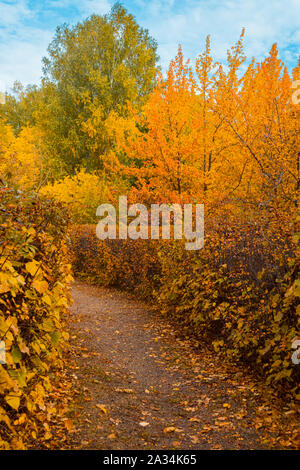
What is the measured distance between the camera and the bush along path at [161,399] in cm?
331

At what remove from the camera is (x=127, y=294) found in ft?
33.6

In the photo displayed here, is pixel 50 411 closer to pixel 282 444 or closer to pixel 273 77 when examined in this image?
pixel 282 444

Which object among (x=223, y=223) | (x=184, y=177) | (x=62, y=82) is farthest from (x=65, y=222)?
(x=62, y=82)

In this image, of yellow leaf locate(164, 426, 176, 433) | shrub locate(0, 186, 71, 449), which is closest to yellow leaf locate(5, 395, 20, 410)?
shrub locate(0, 186, 71, 449)

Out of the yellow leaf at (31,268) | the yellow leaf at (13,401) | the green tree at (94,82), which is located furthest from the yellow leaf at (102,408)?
the green tree at (94,82)

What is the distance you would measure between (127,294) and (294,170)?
208 inches

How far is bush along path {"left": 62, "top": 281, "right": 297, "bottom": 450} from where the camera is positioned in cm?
331

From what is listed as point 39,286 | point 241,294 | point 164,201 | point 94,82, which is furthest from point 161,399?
point 94,82

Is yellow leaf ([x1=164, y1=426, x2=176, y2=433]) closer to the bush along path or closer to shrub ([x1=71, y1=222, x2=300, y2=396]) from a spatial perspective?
the bush along path

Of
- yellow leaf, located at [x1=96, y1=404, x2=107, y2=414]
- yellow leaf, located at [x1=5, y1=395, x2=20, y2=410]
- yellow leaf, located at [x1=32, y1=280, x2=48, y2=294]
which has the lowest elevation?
yellow leaf, located at [x1=96, y1=404, x2=107, y2=414]

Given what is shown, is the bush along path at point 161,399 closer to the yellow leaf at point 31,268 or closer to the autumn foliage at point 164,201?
the autumn foliage at point 164,201

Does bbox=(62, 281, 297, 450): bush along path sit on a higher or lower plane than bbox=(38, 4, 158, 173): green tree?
lower

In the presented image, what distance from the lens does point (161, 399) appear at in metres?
4.34

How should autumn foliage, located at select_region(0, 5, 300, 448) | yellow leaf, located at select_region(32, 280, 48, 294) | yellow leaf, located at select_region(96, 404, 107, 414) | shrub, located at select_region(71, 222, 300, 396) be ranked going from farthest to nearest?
shrub, located at select_region(71, 222, 300, 396)
yellow leaf, located at select_region(96, 404, 107, 414)
autumn foliage, located at select_region(0, 5, 300, 448)
yellow leaf, located at select_region(32, 280, 48, 294)
